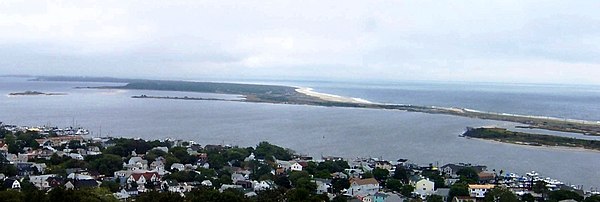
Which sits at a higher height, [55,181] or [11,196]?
[11,196]

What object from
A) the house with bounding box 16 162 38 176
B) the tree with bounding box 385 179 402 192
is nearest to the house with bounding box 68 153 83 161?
the house with bounding box 16 162 38 176

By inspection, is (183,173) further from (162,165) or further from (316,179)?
(316,179)

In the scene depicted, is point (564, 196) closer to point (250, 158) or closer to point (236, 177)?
point (236, 177)

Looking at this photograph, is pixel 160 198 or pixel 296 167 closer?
pixel 160 198

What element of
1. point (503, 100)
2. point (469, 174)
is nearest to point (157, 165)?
point (469, 174)

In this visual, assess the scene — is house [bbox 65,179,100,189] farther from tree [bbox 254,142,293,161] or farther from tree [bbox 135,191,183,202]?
tree [bbox 254,142,293,161]

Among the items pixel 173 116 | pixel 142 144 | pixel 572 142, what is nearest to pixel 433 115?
pixel 572 142

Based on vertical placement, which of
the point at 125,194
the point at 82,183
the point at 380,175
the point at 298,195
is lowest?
the point at 125,194
